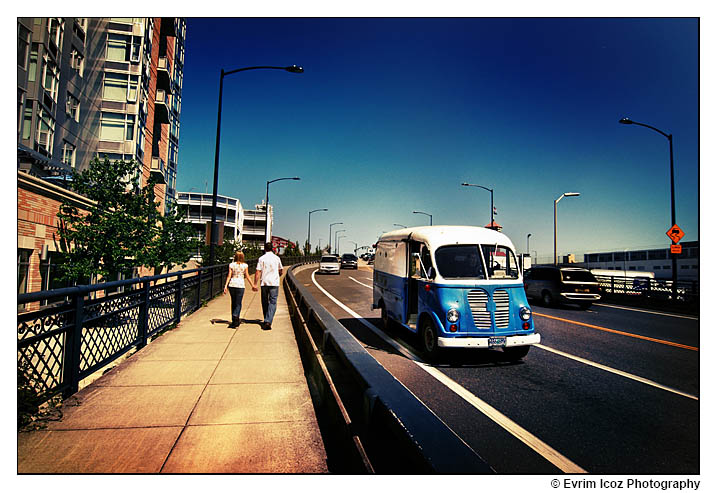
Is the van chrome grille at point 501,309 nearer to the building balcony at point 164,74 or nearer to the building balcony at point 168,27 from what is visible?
the building balcony at point 164,74

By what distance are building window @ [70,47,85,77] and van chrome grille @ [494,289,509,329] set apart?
23.0m

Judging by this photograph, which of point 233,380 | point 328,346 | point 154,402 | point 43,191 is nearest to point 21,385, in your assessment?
point 154,402

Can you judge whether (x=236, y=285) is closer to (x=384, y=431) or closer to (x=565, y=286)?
(x=384, y=431)

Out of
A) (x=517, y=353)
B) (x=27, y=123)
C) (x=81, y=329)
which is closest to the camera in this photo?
(x=81, y=329)

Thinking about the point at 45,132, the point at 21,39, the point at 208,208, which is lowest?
the point at 21,39

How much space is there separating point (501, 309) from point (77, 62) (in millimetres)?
24802

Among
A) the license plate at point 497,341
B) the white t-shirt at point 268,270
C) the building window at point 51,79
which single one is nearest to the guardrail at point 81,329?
the white t-shirt at point 268,270

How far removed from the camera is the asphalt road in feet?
11.7

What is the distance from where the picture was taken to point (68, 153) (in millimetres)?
19938

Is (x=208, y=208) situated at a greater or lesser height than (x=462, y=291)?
greater

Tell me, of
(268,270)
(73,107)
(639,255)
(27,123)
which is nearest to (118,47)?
(73,107)

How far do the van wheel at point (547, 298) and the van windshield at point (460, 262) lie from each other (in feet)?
34.6

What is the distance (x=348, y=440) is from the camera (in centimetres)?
285
